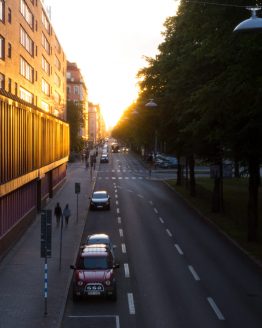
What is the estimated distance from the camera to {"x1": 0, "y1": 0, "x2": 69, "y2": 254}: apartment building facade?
1134 inches

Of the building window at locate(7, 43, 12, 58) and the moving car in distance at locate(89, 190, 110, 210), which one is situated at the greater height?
the building window at locate(7, 43, 12, 58)

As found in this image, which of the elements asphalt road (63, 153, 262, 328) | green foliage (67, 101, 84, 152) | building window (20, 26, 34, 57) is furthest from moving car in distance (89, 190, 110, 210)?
green foliage (67, 101, 84, 152)

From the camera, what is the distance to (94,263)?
21375 mm

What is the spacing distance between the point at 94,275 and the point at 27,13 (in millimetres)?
37557

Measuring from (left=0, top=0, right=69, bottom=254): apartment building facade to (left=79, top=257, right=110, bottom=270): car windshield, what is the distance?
674 cm

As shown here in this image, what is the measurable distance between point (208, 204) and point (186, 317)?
30.2m

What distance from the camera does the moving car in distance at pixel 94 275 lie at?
66.2 feet

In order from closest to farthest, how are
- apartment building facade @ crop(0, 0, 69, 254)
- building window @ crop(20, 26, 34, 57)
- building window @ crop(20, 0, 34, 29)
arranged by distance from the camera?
apartment building facade @ crop(0, 0, 69, 254) < building window @ crop(20, 0, 34, 29) < building window @ crop(20, 26, 34, 57)

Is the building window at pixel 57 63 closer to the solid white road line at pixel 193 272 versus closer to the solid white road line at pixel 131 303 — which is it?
the solid white road line at pixel 193 272

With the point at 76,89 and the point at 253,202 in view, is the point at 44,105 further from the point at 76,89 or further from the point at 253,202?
the point at 76,89

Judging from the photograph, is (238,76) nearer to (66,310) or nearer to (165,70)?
(66,310)

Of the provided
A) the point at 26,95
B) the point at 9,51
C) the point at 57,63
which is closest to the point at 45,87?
the point at 26,95

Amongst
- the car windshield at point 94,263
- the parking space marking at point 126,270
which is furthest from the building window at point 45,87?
the car windshield at point 94,263

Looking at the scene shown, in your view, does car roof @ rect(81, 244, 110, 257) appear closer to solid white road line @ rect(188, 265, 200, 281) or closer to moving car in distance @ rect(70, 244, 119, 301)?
moving car in distance @ rect(70, 244, 119, 301)
